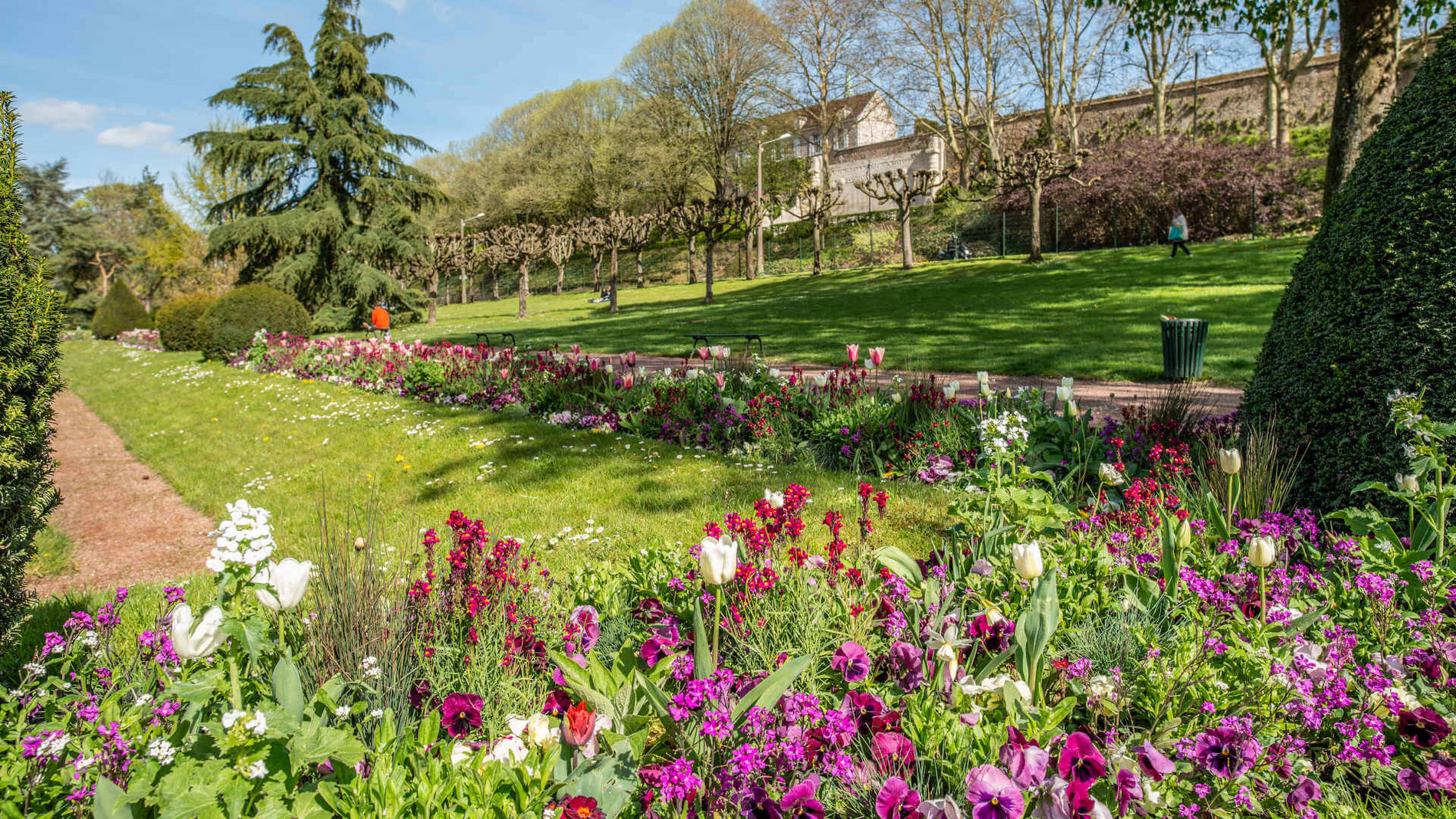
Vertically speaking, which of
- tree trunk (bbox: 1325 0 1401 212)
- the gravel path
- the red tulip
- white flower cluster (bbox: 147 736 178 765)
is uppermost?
tree trunk (bbox: 1325 0 1401 212)

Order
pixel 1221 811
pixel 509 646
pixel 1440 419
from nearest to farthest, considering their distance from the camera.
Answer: pixel 1221 811 < pixel 509 646 < pixel 1440 419

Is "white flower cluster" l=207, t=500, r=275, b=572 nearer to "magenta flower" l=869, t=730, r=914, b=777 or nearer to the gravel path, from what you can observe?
"magenta flower" l=869, t=730, r=914, b=777

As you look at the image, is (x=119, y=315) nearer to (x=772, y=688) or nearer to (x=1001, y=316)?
(x=1001, y=316)

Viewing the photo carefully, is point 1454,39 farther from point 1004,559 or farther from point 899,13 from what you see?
point 899,13

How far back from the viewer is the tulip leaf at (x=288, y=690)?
166 centimetres

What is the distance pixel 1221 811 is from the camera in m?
1.76

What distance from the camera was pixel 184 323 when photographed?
19625mm

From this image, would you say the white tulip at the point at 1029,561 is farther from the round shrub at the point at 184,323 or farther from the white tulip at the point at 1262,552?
the round shrub at the point at 184,323

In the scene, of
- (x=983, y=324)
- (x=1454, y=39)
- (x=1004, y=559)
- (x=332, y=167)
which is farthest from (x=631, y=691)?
(x=332, y=167)

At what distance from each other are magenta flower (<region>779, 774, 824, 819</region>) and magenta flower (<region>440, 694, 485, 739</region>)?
807mm

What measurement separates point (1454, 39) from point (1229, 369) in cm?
552

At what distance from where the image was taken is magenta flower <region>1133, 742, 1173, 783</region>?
1663 millimetres

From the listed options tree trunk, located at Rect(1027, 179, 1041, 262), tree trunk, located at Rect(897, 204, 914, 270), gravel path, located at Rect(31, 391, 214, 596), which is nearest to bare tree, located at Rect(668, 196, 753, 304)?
tree trunk, located at Rect(897, 204, 914, 270)

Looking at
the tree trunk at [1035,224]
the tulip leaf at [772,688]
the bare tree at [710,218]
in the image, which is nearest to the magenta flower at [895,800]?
the tulip leaf at [772,688]
